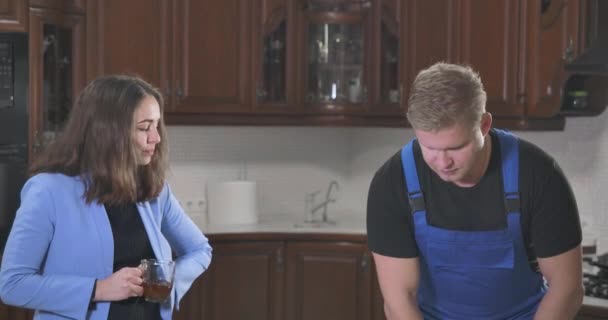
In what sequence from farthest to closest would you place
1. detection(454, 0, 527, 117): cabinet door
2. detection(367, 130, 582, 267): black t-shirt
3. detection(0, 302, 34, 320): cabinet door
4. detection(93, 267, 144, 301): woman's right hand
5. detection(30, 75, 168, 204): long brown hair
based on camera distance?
detection(454, 0, 527, 117): cabinet door, detection(0, 302, 34, 320): cabinet door, detection(30, 75, 168, 204): long brown hair, detection(93, 267, 144, 301): woman's right hand, detection(367, 130, 582, 267): black t-shirt

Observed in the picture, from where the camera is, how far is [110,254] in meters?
2.74

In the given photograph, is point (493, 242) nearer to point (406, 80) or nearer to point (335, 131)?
point (406, 80)

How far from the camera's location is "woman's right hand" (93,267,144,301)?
2658mm

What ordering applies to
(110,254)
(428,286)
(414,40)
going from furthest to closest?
(414,40) → (110,254) → (428,286)

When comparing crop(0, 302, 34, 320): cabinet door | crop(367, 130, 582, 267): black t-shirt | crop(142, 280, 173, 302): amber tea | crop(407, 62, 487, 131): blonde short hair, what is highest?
crop(407, 62, 487, 131): blonde short hair

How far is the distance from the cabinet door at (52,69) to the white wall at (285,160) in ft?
2.59

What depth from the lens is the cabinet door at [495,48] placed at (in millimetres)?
4715

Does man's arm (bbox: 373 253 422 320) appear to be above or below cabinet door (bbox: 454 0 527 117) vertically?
below

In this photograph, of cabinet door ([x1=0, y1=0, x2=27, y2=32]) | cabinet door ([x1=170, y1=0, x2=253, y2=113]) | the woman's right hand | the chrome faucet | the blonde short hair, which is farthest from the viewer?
the chrome faucet

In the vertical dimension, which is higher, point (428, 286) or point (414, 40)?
point (414, 40)

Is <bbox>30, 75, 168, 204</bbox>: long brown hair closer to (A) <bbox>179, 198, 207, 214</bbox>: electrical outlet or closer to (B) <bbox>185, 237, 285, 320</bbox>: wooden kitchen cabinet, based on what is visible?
(B) <bbox>185, 237, 285, 320</bbox>: wooden kitchen cabinet

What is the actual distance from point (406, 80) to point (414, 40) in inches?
8.2

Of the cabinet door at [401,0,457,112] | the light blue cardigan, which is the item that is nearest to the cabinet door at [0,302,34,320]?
the light blue cardigan

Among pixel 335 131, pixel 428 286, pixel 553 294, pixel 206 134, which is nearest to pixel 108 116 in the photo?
pixel 428 286
